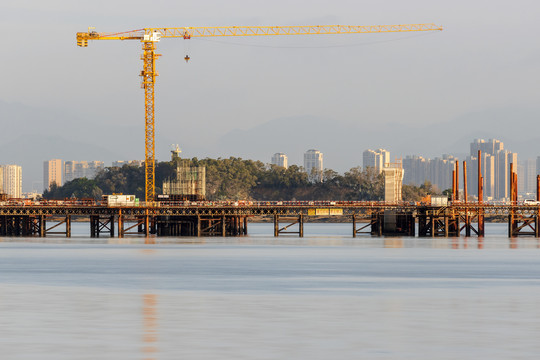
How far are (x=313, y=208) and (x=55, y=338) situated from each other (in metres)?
100

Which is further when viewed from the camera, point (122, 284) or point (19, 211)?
point (19, 211)

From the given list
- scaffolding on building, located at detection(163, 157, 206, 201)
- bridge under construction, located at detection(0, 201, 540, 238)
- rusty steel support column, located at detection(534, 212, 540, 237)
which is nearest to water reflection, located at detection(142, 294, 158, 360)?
bridge under construction, located at detection(0, 201, 540, 238)

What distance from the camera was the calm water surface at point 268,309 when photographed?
31.6 m

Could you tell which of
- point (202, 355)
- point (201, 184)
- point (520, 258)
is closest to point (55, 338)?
point (202, 355)

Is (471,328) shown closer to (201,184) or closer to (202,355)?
(202,355)

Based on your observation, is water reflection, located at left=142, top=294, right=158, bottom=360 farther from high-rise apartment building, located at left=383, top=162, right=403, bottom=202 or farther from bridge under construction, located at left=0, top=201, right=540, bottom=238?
high-rise apartment building, located at left=383, top=162, right=403, bottom=202

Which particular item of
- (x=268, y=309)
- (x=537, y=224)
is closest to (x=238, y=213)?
(x=537, y=224)

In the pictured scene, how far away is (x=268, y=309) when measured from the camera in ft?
140

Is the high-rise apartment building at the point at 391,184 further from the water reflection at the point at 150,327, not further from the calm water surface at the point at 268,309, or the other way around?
the water reflection at the point at 150,327

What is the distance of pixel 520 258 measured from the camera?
86125 millimetres

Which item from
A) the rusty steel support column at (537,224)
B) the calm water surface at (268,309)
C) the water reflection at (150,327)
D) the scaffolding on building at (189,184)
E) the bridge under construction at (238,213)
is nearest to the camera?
the water reflection at (150,327)

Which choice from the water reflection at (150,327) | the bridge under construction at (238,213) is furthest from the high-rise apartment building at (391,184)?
the water reflection at (150,327)

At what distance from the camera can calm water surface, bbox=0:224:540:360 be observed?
3158cm

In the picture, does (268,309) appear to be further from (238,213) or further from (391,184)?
(391,184)
